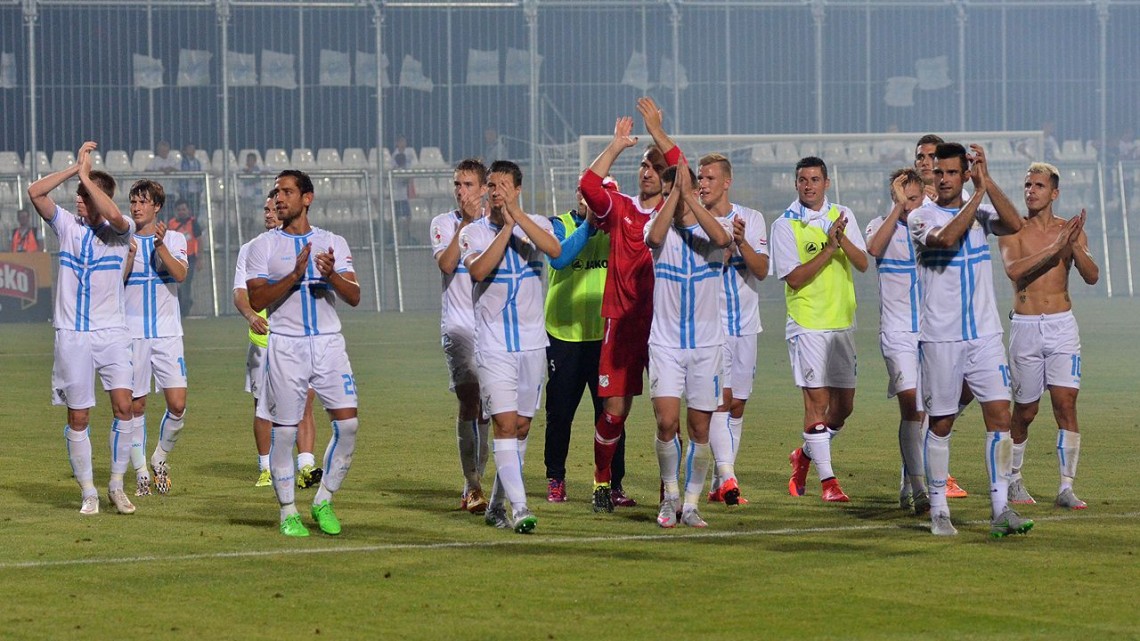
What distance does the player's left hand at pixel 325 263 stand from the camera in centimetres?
850

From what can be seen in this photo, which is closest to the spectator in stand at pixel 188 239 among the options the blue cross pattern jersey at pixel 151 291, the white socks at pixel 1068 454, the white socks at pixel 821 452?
the blue cross pattern jersey at pixel 151 291

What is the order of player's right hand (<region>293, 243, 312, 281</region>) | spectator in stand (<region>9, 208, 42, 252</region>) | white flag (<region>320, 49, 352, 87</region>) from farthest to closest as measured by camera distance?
white flag (<region>320, 49, 352, 87</region>)
spectator in stand (<region>9, 208, 42, 252</region>)
player's right hand (<region>293, 243, 312, 281</region>)

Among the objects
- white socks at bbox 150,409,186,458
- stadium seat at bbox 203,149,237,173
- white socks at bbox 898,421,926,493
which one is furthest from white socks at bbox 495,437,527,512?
stadium seat at bbox 203,149,237,173

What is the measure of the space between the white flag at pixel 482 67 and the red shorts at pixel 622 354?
83.1 feet

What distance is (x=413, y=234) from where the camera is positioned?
34031 millimetres

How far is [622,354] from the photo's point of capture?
9.38 m

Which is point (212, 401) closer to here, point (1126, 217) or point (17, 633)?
point (17, 633)

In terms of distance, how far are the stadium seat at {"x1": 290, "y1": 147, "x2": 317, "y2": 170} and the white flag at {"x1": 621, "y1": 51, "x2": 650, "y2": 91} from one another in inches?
251

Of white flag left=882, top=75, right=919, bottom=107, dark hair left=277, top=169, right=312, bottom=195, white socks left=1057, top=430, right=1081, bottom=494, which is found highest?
white flag left=882, top=75, right=919, bottom=107

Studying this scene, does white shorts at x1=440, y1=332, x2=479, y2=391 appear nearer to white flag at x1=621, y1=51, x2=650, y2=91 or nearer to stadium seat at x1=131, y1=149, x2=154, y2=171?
stadium seat at x1=131, y1=149, x2=154, y2=171

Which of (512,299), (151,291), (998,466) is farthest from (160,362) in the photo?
(998,466)

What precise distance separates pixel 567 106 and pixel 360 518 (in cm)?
2540

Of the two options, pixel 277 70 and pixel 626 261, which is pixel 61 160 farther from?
pixel 626 261

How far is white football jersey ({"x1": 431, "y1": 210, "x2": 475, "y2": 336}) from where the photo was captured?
9.95 meters
